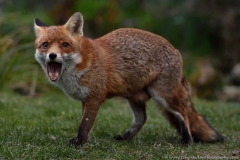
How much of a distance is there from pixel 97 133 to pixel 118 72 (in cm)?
122

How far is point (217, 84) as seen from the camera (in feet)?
47.6

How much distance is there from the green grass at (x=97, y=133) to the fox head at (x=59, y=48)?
102 centimetres

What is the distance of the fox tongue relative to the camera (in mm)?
6575

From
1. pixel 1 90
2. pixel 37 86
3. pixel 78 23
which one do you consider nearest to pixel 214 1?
pixel 37 86

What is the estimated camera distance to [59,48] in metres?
6.53

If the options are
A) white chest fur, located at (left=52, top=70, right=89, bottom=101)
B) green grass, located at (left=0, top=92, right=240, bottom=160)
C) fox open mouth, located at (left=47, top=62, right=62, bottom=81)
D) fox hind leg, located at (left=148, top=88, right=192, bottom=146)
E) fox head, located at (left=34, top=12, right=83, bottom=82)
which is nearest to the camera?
green grass, located at (left=0, top=92, right=240, bottom=160)

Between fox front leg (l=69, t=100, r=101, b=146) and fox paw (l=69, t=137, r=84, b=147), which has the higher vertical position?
fox front leg (l=69, t=100, r=101, b=146)

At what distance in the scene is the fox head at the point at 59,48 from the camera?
6477 millimetres

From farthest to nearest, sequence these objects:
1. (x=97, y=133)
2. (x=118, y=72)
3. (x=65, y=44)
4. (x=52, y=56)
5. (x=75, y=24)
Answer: (x=97, y=133) → (x=118, y=72) → (x=75, y=24) → (x=65, y=44) → (x=52, y=56)

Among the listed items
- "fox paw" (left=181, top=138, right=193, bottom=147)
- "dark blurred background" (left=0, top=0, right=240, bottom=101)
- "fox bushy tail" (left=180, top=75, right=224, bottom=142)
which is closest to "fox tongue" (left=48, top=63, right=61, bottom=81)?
"fox bushy tail" (left=180, top=75, right=224, bottom=142)

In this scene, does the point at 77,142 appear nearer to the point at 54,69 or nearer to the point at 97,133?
the point at 54,69

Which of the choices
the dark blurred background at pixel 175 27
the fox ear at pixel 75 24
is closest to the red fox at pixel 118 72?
the fox ear at pixel 75 24

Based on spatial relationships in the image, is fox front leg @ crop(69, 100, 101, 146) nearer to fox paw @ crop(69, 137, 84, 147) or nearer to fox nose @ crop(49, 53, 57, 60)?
fox paw @ crop(69, 137, 84, 147)

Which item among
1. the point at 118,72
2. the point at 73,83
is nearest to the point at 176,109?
the point at 118,72
